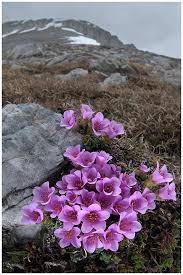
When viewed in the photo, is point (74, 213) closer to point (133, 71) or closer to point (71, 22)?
point (133, 71)

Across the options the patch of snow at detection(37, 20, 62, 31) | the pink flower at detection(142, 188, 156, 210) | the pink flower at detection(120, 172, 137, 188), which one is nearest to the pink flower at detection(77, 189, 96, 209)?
the pink flower at detection(120, 172, 137, 188)

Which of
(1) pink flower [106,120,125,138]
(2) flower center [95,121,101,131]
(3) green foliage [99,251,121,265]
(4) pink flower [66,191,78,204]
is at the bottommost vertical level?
(3) green foliage [99,251,121,265]

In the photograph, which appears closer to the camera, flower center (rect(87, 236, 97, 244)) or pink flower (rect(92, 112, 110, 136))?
flower center (rect(87, 236, 97, 244))

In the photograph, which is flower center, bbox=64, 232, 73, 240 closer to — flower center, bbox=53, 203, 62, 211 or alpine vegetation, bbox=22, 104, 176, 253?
alpine vegetation, bbox=22, 104, 176, 253

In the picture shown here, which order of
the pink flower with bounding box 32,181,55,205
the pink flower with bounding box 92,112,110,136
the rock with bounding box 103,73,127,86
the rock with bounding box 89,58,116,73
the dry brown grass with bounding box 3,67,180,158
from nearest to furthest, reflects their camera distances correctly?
the pink flower with bounding box 32,181,55,205, the pink flower with bounding box 92,112,110,136, the dry brown grass with bounding box 3,67,180,158, the rock with bounding box 103,73,127,86, the rock with bounding box 89,58,116,73

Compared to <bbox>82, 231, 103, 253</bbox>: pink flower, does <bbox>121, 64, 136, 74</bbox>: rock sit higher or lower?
lower

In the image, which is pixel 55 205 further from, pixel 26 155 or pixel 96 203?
pixel 26 155


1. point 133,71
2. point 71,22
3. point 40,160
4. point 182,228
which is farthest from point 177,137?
point 71,22
